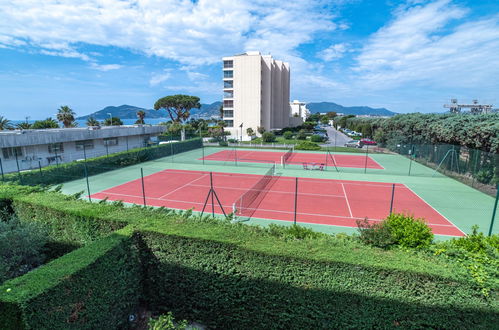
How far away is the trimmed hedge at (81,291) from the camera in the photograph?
3958 mm

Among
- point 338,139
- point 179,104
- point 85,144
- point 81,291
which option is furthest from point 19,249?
point 179,104

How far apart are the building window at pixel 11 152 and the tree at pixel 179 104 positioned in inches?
1781

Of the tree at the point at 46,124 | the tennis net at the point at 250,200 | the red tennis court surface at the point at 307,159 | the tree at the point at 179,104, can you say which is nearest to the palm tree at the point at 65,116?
the tree at the point at 46,124

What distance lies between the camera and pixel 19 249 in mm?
6508

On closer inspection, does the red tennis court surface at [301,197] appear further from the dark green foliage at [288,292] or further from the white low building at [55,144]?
the white low building at [55,144]

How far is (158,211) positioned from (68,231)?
2.64 m

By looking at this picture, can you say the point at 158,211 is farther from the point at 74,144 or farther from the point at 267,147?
the point at 267,147

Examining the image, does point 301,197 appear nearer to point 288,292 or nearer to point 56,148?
point 288,292

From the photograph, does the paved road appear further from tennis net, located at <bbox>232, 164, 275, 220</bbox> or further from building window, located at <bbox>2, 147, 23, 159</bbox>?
building window, located at <bbox>2, 147, 23, 159</bbox>

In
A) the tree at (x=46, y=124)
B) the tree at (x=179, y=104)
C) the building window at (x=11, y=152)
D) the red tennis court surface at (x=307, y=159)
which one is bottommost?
the red tennis court surface at (x=307, y=159)

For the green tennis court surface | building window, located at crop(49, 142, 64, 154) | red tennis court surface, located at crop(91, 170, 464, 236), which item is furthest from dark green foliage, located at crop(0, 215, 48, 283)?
building window, located at crop(49, 142, 64, 154)

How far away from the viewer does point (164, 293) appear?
6078mm

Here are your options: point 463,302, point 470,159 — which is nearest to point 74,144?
point 463,302

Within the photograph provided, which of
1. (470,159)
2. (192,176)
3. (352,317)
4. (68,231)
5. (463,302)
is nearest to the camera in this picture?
(463,302)
